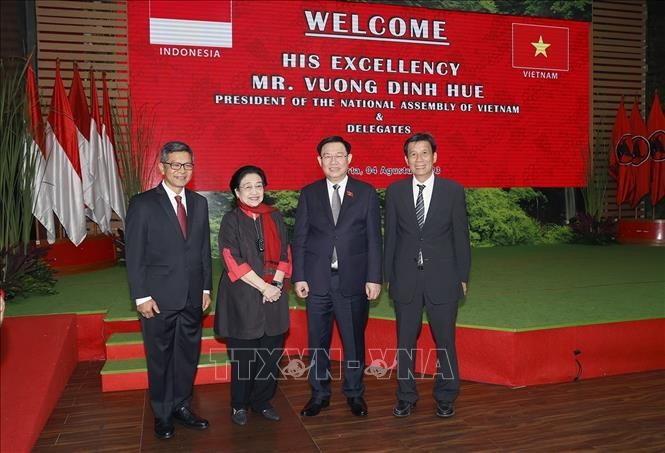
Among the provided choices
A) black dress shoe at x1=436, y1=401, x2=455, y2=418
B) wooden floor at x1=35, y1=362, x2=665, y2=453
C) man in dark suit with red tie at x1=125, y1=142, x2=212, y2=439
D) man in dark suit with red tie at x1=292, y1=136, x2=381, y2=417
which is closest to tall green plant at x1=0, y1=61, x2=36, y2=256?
wooden floor at x1=35, y1=362, x2=665, y2=453

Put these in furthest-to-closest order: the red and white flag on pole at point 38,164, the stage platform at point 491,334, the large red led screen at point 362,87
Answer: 1. the large red led screen at point 362,87
2. the red and white flag on pole at point 38,164
3. the stage platform at point 491,334

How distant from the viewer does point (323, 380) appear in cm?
273

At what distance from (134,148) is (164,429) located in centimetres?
422

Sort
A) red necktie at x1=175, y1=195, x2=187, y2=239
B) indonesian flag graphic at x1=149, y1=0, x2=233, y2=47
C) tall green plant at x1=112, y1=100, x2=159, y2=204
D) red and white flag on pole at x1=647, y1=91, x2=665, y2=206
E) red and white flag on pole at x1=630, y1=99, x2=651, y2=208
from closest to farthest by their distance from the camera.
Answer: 1. red necktie at x1=175, y1=195, x2=187, y2=239
2. tall green plant at x1=112, y1=100, x2=159, y2=204
3. indonesian flag graphic at x1=149, y1=0, x2=233, y2=47
4. red and white flag on pole at x1=647, y1=91, x2=665, y2=206
5. red and white flag on pole at x1=630, y1=99, x2=651, y2=208

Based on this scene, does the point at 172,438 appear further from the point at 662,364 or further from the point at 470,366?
the point at 662,364

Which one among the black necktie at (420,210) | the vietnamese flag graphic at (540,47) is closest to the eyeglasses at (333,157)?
the black necktie at (420,210)

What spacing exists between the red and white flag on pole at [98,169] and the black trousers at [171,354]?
3460 mm

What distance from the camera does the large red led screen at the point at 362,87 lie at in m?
6.19

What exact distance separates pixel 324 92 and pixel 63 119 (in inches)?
111

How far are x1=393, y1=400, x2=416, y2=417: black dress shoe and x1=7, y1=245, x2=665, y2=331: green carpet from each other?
73 cm

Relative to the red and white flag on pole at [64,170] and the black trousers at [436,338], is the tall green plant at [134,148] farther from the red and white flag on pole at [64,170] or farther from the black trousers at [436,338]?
the black trousers at [436,338]

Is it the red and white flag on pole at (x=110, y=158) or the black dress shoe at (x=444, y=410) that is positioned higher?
the red and white flag on pole at (x=110, y=158)

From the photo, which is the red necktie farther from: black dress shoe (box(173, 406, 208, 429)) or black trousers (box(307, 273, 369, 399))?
black dress shoe (box(173, 406, 208, 429))

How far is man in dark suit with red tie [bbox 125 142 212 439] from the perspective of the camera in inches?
95.2
